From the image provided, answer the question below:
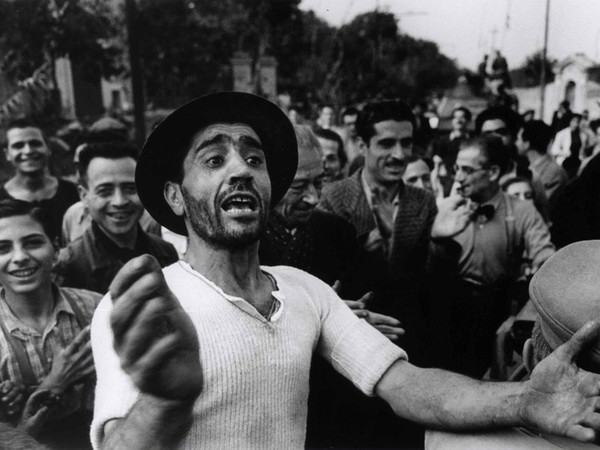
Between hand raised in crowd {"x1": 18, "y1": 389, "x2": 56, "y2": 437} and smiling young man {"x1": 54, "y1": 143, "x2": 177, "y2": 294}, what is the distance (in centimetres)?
61

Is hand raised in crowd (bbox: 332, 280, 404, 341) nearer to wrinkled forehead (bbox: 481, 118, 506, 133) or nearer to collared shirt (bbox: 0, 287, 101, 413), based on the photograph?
collared shirt (bbox: 0, 287, 101, 413)

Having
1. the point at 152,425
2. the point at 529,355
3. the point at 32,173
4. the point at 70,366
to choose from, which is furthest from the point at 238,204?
the point at 32,173

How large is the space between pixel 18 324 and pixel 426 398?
1.61m

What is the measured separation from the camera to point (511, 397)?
1359mm

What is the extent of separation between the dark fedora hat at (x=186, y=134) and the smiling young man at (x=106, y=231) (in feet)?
3.52

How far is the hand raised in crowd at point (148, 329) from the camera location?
106 cm

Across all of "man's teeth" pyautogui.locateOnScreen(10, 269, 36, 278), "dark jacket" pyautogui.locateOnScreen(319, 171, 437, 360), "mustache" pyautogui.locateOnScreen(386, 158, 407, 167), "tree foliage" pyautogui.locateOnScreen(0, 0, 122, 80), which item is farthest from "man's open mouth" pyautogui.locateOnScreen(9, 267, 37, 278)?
"tree foliage" pyautogui.locateOnScreen(0, 0, 122, 80)

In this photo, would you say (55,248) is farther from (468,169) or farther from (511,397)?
(511,397)

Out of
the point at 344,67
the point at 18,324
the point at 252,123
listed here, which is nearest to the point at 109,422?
the point at 252,123

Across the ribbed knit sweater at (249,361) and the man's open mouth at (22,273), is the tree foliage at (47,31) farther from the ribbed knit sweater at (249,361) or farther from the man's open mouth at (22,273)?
the ribbed knit sweater at (249,361)

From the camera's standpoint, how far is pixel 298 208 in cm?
283

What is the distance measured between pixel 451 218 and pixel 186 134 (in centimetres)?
205

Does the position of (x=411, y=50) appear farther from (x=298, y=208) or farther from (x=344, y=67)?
(x=298, y=208)

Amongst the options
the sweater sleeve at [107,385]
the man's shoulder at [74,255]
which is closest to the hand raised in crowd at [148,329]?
the sweater sleeve at [107,385]
